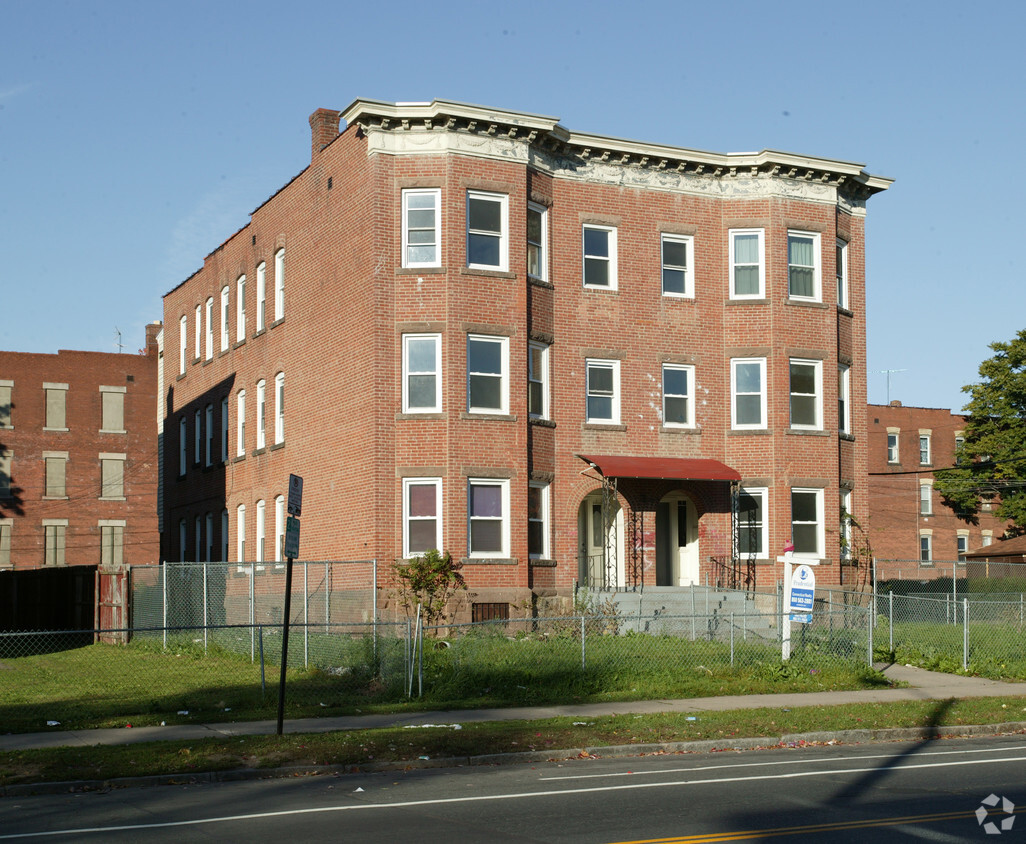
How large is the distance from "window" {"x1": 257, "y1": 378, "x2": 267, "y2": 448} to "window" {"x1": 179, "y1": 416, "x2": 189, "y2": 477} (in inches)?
344

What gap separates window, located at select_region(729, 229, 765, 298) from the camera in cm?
3250

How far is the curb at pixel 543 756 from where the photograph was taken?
12.9 meters

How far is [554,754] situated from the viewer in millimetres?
15133

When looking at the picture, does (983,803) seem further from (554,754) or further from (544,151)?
(544,151)

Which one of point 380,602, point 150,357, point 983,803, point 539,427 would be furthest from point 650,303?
point 150,357

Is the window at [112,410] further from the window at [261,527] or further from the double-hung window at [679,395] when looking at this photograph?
the double-hung window at [679,395]

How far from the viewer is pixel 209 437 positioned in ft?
136

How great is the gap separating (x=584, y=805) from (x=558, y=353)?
1997 centimetres

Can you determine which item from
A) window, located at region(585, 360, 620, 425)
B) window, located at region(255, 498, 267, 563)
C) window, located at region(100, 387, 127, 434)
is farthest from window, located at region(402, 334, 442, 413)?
window, located at region(100, 387, 127, 434)

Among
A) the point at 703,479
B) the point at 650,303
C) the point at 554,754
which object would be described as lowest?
the point at 554,754

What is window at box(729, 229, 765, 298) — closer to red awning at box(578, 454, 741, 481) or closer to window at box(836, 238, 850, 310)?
window at box(836, 238, 850, 310)

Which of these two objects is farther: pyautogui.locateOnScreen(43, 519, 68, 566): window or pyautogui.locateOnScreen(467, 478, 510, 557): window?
pyautogui.locateOnScreen(43, 519, 68, 566): window

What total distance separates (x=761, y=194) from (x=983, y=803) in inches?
921

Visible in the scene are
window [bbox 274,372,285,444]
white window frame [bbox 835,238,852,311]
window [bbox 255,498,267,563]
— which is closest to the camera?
white window frame [bbox 835,238,852,311]
